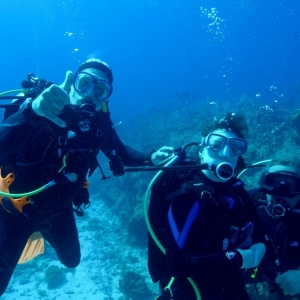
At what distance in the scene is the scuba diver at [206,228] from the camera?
8.68ft

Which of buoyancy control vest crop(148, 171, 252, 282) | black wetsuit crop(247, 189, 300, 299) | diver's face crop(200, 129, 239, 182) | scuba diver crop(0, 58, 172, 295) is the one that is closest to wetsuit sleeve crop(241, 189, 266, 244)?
buoyancy control vest crop(148, 171, 252, 282)

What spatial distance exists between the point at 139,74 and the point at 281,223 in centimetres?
15334

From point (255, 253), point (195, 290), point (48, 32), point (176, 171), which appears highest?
point (48, 32)

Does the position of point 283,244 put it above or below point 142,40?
below

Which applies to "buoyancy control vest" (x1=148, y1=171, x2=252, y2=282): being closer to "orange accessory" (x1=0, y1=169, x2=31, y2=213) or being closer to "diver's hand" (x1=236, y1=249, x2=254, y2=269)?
"diver's hand" (x1=236, y1=249, x2=254, y2=269)

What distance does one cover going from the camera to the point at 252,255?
9.02 ft

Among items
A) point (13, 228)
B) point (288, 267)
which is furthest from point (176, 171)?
point (13, 228)

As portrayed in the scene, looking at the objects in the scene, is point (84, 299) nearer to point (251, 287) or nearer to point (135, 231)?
point (135, 231)

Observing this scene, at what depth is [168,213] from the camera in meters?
2.80

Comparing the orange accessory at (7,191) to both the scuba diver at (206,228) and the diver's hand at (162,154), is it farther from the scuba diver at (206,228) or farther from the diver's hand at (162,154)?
the diver's hand at (162,154)

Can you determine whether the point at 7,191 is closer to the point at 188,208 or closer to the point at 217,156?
the point at 188,208

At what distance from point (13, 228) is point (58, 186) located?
89 cm

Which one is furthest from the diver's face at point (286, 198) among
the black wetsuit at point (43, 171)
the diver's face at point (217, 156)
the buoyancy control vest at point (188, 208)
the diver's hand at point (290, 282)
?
the black wetsuit at point (43, 171)

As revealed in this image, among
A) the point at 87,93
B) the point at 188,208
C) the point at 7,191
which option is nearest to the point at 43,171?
the point at 7,191
